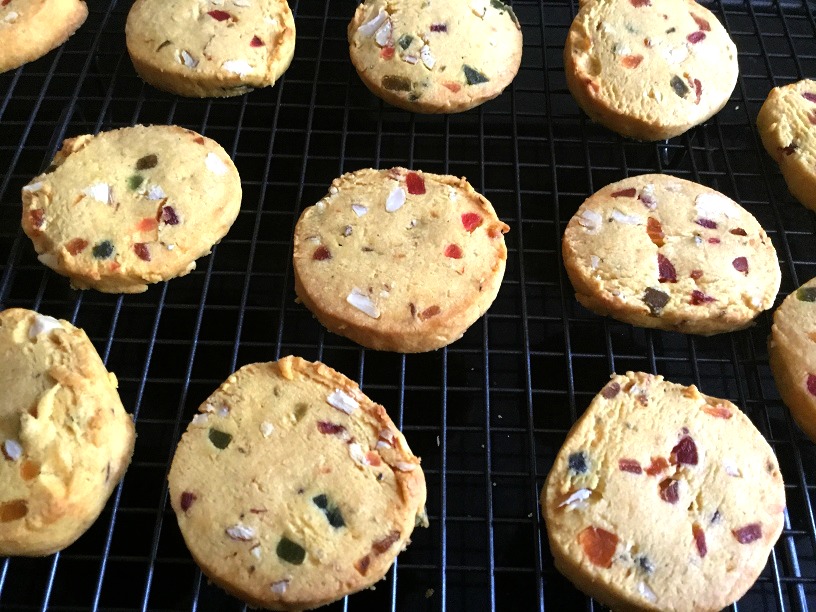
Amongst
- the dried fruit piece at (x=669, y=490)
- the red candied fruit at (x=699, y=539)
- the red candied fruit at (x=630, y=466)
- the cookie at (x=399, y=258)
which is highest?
the cookie at (x=399, y=258)

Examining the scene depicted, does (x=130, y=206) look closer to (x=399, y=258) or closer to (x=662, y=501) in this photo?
(x=399, y=258)

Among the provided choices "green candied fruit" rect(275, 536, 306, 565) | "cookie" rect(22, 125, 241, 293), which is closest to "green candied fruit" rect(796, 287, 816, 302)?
"green candied fruit" rect(275, 536, 306, 565)

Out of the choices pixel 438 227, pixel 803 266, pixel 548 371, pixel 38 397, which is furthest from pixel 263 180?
pixel 803 266

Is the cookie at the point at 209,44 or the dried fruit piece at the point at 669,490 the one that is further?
the cookie at the point at 209,44

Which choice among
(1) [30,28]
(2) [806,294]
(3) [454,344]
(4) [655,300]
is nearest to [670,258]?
(4) [655,300]

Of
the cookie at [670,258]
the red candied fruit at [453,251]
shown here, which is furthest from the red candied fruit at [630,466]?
the red candied fruit at [453,251]

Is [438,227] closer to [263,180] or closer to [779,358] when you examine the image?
[263,180]

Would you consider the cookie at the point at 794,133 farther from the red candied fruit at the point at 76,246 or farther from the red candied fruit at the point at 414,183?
the red candied fruit at the point at 76,246

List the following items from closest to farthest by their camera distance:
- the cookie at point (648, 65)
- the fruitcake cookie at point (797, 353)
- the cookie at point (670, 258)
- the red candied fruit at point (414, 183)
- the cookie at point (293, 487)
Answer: the cookie at point (293, 487)
the fruitcake cookie at point (797, 353)
the cookie at point (670, 258)
the red candied fruit at point (414, 183)
the cookie at point (648, 65)
